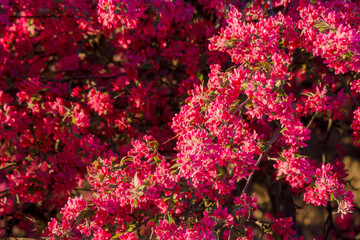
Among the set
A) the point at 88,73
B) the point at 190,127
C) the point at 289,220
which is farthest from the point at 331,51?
the point at 88,73

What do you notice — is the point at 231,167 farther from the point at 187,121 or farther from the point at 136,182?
the point at 136,182

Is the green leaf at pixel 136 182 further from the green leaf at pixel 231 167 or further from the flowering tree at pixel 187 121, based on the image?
the green leaf at pixel 231 167

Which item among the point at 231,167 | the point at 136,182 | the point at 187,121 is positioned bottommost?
the point at 136,182

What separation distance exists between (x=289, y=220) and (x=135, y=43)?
236 cm

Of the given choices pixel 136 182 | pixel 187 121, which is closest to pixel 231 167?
pixel 187 121

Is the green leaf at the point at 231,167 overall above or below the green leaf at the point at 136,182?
above

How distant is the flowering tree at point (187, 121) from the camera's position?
2.13 m

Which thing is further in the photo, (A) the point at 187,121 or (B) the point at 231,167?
(A) the point at 187,121

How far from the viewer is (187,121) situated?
2277 mm

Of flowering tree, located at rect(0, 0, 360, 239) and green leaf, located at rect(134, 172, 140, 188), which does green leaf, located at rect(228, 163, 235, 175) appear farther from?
green leaf, located at rect(134, 172, 140, 188)

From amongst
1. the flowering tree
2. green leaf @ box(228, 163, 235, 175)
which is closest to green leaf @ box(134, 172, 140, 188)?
the flowering tree

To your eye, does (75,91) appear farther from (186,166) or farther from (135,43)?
(186,166)

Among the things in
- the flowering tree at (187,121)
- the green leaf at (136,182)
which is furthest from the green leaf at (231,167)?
the green leaf at (136,182)

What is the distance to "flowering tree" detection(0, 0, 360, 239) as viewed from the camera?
7.00 feet
